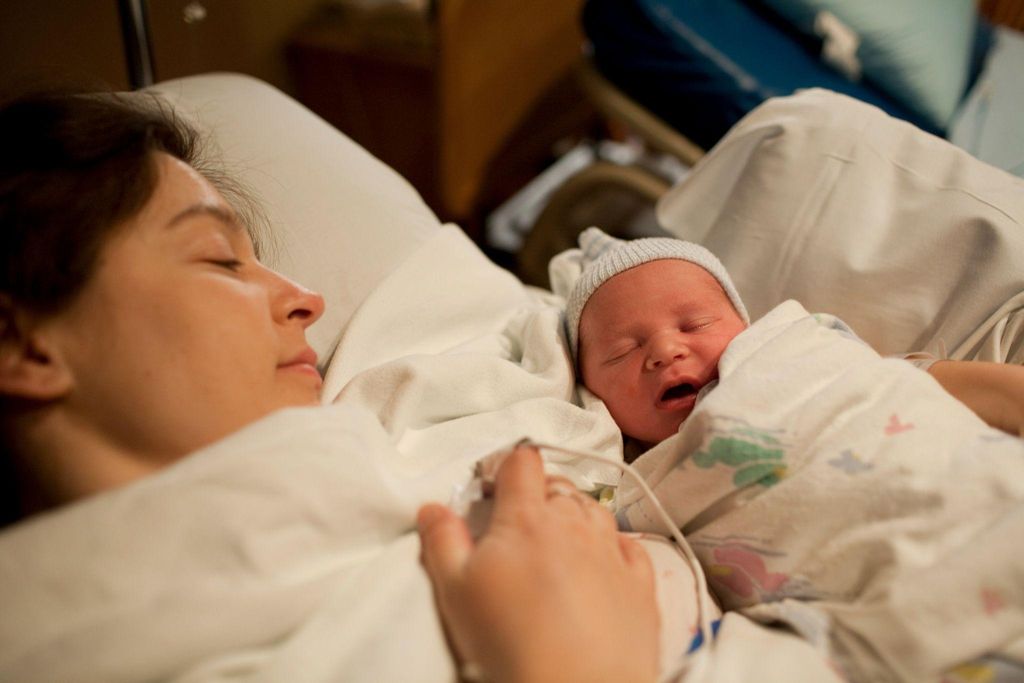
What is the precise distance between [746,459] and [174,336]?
0.59m

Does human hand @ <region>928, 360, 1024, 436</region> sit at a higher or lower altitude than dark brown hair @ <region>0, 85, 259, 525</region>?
lower

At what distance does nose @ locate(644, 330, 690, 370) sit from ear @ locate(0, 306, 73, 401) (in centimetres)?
68

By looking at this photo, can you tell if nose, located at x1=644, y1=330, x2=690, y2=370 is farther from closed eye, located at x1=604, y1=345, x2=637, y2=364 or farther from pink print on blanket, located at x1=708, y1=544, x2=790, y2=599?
→ pink print on blanket, located at x1=708, y1=544, x2=790, y2=599

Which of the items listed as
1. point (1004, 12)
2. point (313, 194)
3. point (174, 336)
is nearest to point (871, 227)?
point (313, 194)

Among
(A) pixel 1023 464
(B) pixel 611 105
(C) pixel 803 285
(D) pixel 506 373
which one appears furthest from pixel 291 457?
(B) pixel 611 105

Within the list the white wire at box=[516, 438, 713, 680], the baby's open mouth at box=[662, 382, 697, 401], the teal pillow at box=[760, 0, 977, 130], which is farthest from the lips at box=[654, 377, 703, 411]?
the teal pillow at box=[760, 0, 977, 130]

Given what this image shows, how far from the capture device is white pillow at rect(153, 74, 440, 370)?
1.10 m

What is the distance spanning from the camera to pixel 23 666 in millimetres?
561

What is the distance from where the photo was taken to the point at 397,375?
0.96 metres

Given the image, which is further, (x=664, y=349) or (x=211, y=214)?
(x=664, y=349)

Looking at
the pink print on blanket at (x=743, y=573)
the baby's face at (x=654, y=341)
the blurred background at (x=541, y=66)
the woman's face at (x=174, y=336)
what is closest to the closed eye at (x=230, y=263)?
the woman's face at (x=174, y=336)

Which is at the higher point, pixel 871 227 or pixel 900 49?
pixel 900 49

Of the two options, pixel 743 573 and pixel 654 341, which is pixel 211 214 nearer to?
pixel 654 341

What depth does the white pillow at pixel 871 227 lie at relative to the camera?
105 centimetres
